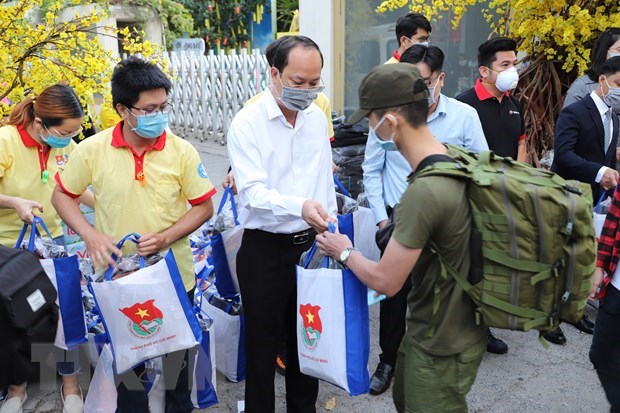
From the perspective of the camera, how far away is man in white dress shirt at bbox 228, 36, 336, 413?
2.48 meters

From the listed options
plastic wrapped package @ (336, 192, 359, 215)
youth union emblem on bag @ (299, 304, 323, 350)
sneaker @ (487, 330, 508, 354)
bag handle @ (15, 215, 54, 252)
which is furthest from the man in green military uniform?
sneaker @ (487, 330, 508, 354)

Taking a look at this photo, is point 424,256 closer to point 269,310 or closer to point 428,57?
point 269,310

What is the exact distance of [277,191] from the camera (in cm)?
253

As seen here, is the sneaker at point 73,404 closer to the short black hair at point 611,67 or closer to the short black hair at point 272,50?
the short black hair at point 272,50

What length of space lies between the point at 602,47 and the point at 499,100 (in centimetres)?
107

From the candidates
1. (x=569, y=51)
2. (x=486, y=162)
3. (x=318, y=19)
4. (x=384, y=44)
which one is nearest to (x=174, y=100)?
(x=318, y=19)

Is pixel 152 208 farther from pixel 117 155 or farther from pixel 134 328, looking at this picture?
pixel 134 328

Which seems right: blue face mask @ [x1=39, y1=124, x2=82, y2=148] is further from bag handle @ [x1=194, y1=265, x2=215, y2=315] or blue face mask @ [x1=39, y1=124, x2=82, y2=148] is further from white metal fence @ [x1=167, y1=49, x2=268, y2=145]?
white metal fence @ [x1=167, y1=49, x2=268, y2=145]

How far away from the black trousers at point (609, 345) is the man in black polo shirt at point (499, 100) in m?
1.54

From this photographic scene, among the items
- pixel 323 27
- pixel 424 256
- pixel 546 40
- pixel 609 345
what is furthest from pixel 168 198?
pixel 323 27

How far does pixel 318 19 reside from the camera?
8.05 m

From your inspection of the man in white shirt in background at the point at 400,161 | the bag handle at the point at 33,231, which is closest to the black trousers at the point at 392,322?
the man in white shirt in background at the point at 400,161

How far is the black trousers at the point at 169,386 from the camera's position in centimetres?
284

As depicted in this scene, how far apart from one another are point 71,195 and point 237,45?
55.8ft
